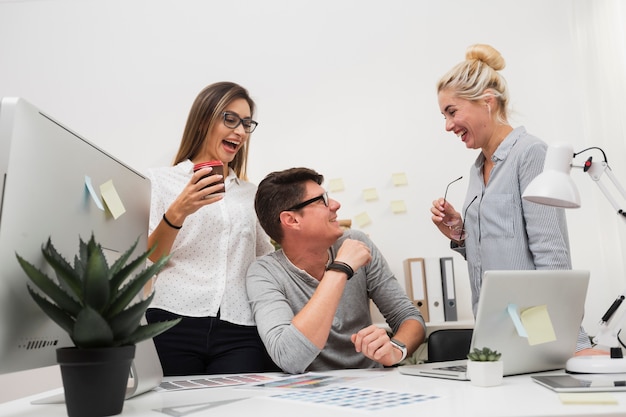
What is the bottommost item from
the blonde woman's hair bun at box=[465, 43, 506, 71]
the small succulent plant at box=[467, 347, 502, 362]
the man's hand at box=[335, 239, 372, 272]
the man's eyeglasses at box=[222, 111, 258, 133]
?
the small succulent plant at box=[467, 347, 502, 362]

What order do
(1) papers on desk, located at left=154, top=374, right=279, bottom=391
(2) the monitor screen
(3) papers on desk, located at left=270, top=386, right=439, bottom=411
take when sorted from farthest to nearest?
(1) papers on desk, located at left=154, top=374, right=279, bottom=391 < (3) papers on desk, located at left=270, top=386, right=439, bottom=411 < (2) the monitor screen

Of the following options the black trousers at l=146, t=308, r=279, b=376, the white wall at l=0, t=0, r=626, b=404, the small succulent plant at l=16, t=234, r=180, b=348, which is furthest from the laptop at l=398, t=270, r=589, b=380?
the white wall at l=0, t=0, r=626, b=404

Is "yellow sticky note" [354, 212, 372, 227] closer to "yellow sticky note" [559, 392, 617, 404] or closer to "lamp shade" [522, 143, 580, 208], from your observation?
"lamp shade" [522, 143, 580, 208]

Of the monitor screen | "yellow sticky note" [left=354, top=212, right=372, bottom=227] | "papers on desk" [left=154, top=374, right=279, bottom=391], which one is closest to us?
the monitor screen

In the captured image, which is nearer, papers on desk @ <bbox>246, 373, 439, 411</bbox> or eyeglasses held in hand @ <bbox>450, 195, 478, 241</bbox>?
papers on desk @ <bbox>246, 373, 439, 411</bbox>

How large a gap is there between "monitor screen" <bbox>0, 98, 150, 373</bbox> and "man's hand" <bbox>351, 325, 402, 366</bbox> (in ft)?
2.39

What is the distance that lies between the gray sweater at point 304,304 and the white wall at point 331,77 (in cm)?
97

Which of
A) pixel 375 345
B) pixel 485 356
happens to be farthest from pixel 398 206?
pixel 485 356

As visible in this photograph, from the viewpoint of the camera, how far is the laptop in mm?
1200

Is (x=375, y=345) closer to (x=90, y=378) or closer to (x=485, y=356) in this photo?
(x=485, y=356)

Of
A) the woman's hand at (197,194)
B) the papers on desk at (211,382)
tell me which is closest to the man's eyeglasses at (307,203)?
the woman's hand at (197,194)

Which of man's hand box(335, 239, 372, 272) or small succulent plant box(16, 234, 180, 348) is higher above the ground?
man's hand box(335, 239, 372, 272)

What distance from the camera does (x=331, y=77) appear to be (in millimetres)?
3146

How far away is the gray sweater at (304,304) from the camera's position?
1.52 meters
